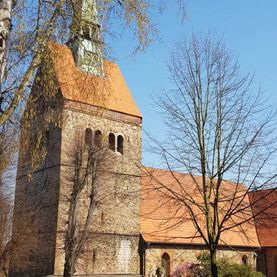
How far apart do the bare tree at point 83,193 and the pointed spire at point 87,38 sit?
53.7 feet

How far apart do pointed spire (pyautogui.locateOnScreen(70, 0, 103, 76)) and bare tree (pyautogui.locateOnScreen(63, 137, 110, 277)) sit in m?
16.4

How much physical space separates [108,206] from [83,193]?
5.84 feet

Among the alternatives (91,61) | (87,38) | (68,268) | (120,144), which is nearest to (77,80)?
(91,61)

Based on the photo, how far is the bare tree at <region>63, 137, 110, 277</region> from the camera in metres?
22.7

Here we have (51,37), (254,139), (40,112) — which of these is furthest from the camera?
(254,139)

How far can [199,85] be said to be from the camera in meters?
11.5

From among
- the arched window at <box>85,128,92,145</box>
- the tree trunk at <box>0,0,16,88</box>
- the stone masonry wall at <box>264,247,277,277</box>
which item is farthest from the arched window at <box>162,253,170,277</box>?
the tree trunk at <box>0,0,16,88</box>

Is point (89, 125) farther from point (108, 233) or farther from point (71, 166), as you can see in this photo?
point (108, 233)

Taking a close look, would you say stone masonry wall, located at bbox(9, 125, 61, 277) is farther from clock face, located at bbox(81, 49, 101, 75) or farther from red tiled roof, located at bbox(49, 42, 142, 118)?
clock face, located at bbox(81, 49, 101, 75)

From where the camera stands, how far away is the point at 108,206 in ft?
84.2

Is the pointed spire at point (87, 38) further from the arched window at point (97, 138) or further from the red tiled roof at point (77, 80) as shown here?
the arched window at point (97, 138)

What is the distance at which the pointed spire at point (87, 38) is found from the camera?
21.4 feet

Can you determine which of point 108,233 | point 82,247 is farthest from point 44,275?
point 108,233

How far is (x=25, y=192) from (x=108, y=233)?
21.0 ft
